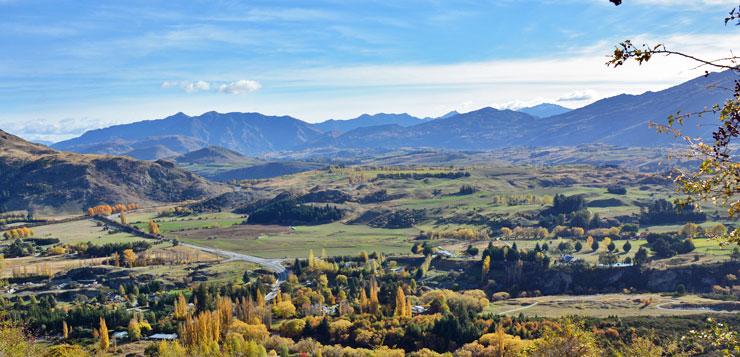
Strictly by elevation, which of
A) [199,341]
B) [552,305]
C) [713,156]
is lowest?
[552,305]

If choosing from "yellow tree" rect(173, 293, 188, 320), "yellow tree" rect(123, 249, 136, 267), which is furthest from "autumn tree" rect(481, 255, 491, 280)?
"yellow tree" rect(123, 249, 136, 267)

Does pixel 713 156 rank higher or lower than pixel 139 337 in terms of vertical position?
higher

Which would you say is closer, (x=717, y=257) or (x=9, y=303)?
(x=9, y=303)

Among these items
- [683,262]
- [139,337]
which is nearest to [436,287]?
[683,262]

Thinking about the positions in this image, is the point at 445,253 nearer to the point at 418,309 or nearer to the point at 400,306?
the point at 418,309

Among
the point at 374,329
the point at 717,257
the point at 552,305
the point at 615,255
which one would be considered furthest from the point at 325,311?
the point at 717,257

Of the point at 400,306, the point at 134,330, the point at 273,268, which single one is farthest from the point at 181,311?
the point at 273,268

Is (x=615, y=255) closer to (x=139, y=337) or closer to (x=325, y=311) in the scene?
(x=325, y=311)

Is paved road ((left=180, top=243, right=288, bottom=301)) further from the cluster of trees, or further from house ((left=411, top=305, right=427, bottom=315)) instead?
the cluster of trees

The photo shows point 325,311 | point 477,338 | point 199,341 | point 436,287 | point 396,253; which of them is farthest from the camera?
point 396,253

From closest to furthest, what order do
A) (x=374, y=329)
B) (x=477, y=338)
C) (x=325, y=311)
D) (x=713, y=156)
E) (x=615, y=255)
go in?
(x=713, y=156) < (x=477, y=338) < (x=374, y=329) < (x=325, y=311) < (x=615, y=255)

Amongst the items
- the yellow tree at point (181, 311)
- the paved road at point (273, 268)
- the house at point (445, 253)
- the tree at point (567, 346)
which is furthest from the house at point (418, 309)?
the tree at point (567, 346)
